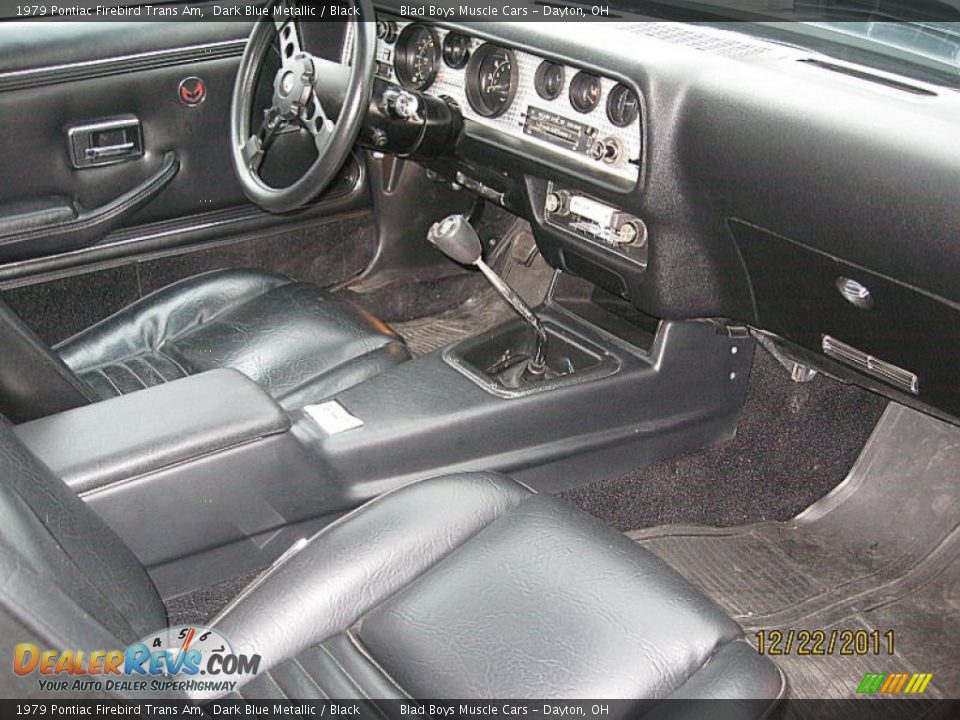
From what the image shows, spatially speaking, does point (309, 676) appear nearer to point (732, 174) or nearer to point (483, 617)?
point (483, 617)

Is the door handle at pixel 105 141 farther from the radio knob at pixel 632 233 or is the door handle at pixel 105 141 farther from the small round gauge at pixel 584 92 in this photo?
the radio knob at pixel 632 233

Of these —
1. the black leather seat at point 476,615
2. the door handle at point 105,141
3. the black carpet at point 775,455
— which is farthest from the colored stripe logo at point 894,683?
the door handle at point 105,141

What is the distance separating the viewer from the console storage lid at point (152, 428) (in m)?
1.53

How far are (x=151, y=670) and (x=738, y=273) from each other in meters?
1.41

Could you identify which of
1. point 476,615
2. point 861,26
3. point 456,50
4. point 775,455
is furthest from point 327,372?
point 861,26

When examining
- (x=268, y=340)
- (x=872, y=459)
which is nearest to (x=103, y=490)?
(x=268, y=340)

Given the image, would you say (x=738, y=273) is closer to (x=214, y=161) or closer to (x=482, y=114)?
(x=482, y=114)

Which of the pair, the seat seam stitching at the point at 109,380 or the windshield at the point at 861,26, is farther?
the seat seam stitching at the point at 109,380

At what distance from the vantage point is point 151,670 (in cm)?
79

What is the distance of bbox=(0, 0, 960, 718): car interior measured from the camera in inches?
53.7

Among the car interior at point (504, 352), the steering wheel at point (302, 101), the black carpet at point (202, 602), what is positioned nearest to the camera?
the car interior at point (504, 352)

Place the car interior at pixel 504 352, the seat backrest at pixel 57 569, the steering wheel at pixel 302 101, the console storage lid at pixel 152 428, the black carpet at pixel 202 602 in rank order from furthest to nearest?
the steering wheel at pixel 302 101
the black carpet at pixel 202 602
the console storage lid at pixel 152 428
the car interior at pixel 504 352
the seat backrest at pixel 57 569

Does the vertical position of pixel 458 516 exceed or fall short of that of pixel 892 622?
it exceeds it

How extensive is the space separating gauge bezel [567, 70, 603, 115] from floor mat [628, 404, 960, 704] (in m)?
0.84
